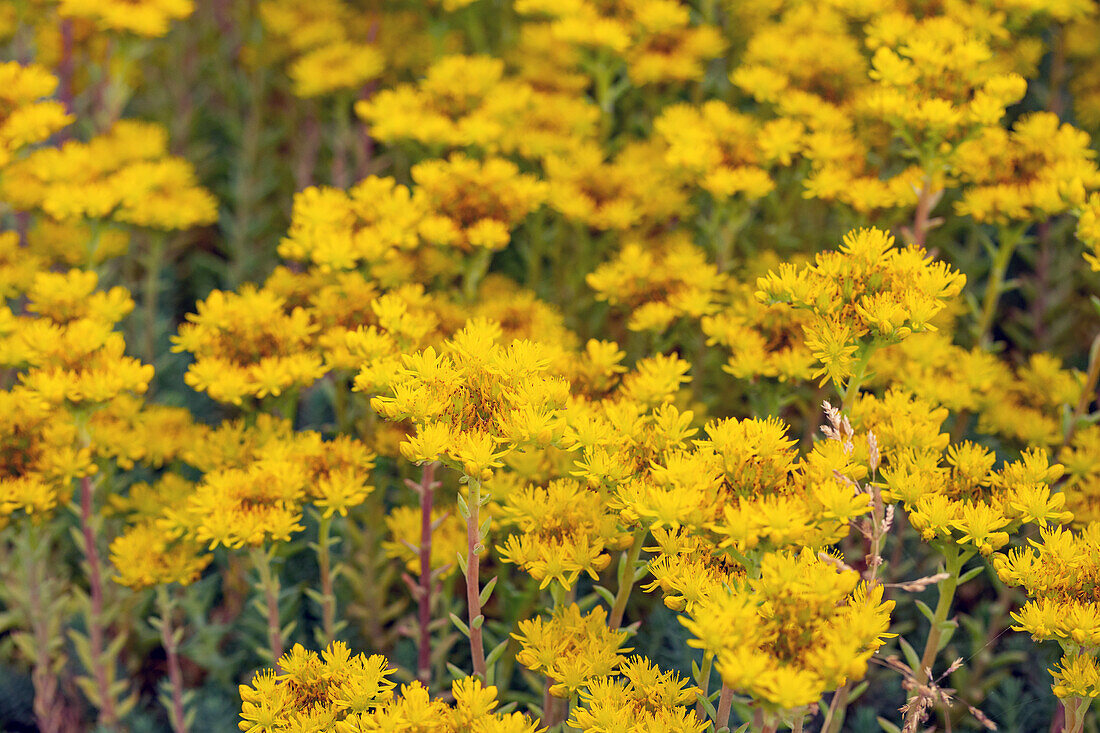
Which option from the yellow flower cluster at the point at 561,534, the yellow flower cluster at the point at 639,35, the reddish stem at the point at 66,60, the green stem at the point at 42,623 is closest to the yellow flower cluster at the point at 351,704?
the yellow flower cluster at the point at 561,534

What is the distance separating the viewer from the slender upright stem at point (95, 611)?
1719 millimetres

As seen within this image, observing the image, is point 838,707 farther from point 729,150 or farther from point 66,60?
point 66,60

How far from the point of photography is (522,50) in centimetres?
292

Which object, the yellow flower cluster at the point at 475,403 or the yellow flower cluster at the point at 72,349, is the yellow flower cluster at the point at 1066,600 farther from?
the yellow flower cluster at the point at 72,349

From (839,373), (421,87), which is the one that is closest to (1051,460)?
(839,373)

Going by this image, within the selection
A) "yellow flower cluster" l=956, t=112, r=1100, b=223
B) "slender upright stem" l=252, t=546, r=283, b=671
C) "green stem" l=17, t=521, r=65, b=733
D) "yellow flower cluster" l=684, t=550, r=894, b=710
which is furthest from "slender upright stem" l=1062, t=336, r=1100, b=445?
"green stem" l=17, t=521, r=65, b=733

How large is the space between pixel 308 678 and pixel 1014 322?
7.52 ft

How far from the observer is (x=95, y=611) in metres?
1.80

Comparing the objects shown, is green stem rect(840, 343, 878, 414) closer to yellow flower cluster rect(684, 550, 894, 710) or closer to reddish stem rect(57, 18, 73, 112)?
yellow flower cluster rect(684, 550, 894, 710)

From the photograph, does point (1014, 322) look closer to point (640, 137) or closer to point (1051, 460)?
point (1051, 460)

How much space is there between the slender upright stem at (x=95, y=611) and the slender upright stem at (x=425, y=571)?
620 millimetres

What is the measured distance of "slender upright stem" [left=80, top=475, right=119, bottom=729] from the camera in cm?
172

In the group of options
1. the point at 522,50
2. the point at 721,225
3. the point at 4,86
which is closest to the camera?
the point at 4,86

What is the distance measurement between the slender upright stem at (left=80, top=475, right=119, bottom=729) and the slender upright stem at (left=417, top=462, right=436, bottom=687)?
62cm
